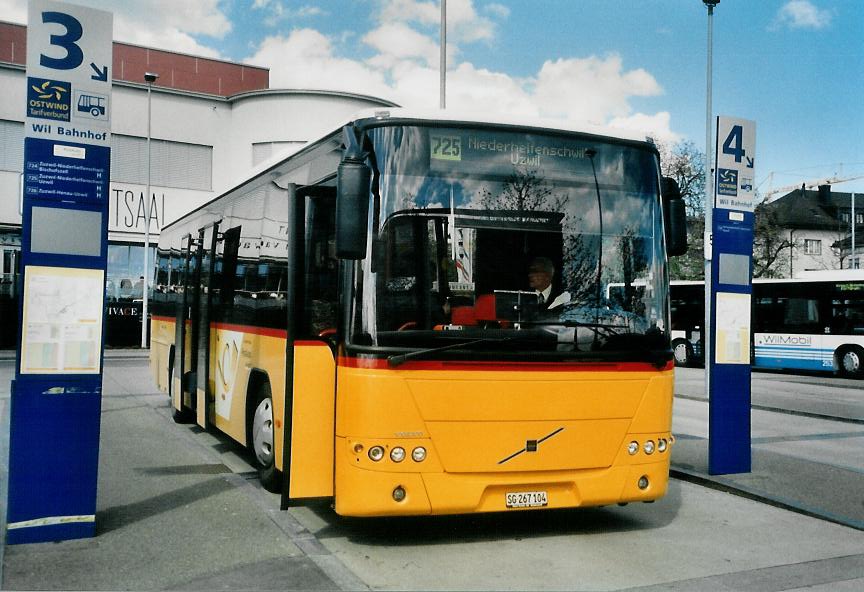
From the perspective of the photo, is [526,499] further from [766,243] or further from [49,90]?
[766,243]

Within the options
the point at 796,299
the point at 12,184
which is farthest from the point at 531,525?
the point at 12,184

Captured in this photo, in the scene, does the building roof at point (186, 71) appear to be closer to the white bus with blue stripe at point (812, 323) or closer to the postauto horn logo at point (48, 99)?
the white bus with blue stripe at point (812, 323)

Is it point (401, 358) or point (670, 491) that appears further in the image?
point (670, 491)

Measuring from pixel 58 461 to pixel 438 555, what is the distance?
2772 millimetres

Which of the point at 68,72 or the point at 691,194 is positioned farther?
the point at 691,194

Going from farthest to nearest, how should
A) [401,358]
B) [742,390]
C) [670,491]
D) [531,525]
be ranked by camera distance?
[742,390], [670,491], [531,525], [401,358]

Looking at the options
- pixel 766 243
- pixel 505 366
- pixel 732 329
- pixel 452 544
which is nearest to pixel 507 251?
pixel 505 366

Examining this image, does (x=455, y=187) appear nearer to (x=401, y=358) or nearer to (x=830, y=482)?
(x=401, y=358)

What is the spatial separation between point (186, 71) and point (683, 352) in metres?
25.1

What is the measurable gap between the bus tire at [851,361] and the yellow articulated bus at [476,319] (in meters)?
20.6

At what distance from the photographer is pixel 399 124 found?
6.28 meters

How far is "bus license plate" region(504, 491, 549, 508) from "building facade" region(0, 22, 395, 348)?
2919 centimetres

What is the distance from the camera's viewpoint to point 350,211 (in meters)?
5.89

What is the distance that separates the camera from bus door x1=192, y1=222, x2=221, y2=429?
34.5 ft
